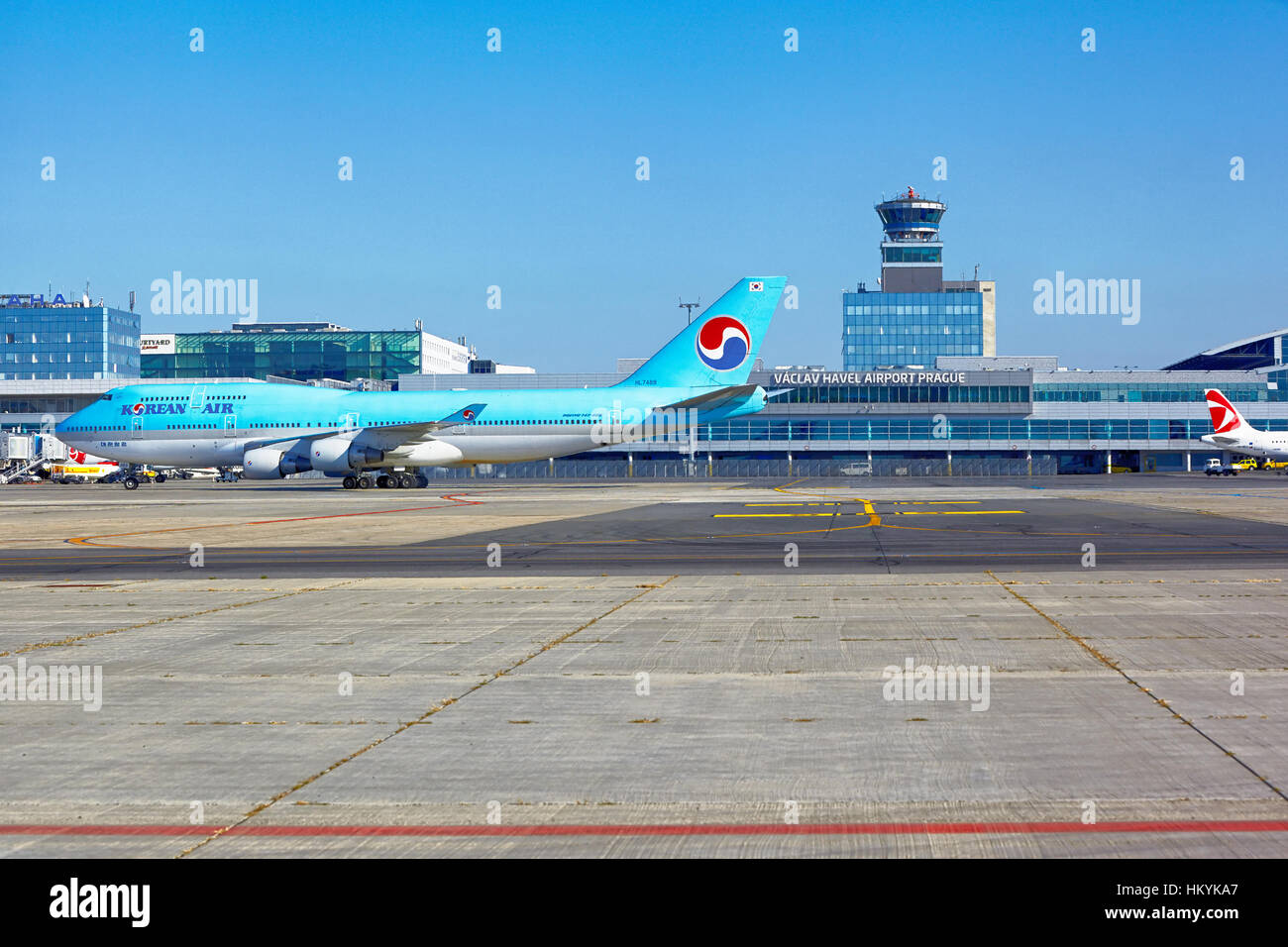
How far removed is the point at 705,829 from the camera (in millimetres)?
6910

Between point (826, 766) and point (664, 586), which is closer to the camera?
point (826, 766)

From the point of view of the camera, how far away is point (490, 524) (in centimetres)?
3734

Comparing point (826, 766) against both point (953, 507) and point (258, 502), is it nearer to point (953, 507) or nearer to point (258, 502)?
point (953, 507)

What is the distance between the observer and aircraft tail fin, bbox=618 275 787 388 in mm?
68562

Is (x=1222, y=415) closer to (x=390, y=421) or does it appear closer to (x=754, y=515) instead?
(x=390, y=421)

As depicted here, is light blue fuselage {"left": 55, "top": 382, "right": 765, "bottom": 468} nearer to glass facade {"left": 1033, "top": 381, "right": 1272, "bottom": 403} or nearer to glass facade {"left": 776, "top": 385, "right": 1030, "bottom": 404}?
glass facade {"left": 776, "top": 385, "right": 1030, "bottom": 404}

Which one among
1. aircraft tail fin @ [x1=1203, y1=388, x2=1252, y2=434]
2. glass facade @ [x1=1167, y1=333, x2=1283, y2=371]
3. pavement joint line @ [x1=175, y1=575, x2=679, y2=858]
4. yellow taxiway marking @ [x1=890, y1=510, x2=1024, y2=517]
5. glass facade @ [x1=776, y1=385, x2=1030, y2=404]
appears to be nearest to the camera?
pavement joint line @ [x1=175, y1=575, x2=679, y2=858]

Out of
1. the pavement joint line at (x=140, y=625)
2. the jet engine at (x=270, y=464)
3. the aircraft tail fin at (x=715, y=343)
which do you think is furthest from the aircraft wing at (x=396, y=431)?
the pavement joint line at (x=140, y=625)

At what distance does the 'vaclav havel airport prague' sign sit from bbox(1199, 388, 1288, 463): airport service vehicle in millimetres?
34863

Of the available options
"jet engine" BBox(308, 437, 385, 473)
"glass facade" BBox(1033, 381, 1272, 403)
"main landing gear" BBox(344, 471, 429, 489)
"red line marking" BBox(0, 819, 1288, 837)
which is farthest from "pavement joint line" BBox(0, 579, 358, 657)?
"glass facade" BBox(1033, 381, 1272, 403)

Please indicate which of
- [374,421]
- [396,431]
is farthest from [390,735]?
[374,421]
